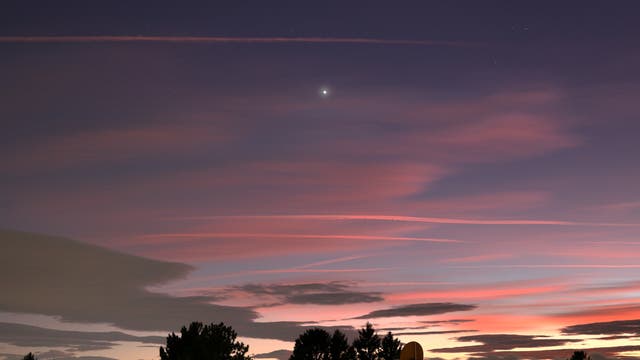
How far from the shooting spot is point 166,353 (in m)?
100

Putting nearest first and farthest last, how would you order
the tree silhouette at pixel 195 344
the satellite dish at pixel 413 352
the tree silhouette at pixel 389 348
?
1. the satellite dish at pixel 413 352
2. the tree silhouette at pixel 195 344
3. the tree silhouette at pixel 389 348

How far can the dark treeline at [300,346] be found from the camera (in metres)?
100

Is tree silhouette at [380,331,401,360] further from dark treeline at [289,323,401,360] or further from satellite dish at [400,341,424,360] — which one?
Result: satellite dish at [400,341,424,360]

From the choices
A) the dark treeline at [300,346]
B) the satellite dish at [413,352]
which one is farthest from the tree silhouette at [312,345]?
the satellite dish at [413,352]

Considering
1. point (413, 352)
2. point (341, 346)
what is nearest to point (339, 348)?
point (341, 346)

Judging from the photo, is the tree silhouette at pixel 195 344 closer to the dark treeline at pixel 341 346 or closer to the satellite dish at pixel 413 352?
the dark treeline at pixel 341 346

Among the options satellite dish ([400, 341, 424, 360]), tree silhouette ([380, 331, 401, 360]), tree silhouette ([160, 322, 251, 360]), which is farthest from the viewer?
tree silhouette ([380, 331, 401, 360])

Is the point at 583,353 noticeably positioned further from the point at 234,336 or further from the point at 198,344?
the point at 198,344

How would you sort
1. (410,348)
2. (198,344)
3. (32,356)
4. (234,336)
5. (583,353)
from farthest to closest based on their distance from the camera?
(583,353) < (234,336) < (198,344) < (32,356) < (410,348)

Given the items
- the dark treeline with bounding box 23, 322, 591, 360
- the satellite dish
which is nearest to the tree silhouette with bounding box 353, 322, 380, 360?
the dark treeline with bounding box 23, 322, 591, 360

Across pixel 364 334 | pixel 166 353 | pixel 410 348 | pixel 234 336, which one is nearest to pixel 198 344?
pixel 166 353

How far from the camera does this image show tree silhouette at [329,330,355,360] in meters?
118

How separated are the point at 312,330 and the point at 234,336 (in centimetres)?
1033

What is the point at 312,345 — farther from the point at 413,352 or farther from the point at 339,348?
the point at 413,352
